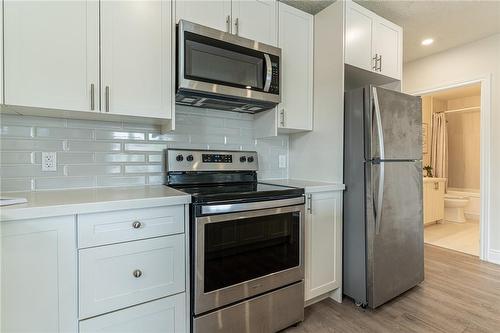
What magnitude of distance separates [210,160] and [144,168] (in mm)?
481

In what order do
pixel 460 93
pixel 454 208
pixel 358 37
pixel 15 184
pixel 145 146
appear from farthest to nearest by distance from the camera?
pixel 460 93 → pixel 454 208 → pixel 358 37 → pixel 145 146 → pixel 15 184

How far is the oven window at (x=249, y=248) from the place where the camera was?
1.48 meters

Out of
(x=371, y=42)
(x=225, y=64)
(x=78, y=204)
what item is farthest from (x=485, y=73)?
(x=78, y=204)

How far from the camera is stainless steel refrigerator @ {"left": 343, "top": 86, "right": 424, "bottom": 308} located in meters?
1.97

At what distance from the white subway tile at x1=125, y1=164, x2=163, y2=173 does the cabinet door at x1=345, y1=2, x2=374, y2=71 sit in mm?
1697

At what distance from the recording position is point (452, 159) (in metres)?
5.73

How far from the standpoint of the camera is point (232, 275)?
1552mm

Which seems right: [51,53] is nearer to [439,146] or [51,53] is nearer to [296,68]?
[296,68]

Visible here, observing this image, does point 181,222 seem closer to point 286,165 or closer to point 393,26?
point 286,165

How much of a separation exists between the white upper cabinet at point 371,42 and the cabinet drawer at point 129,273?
1935 millimetres

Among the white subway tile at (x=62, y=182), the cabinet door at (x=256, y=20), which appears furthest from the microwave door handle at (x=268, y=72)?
the white subway tile at (x=62, y=182)

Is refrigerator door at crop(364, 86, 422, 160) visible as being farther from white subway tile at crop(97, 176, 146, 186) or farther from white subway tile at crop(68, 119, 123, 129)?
white subway tile at crop(68, 119, 123, 129)

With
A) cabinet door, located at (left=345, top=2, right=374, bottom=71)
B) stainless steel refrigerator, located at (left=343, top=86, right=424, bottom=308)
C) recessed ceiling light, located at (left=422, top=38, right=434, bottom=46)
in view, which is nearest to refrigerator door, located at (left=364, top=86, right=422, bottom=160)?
stainless steel refrigerator, located at (left=343, top=86, right=424, bottom=308)

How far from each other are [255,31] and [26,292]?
6.59 feet
